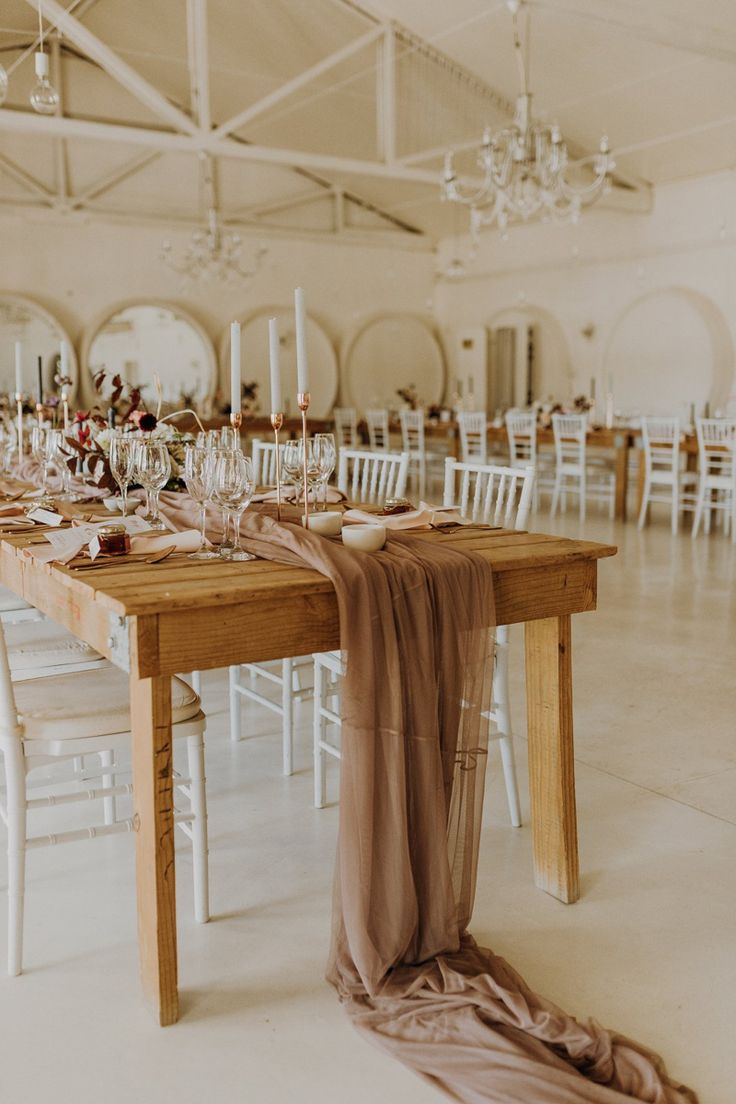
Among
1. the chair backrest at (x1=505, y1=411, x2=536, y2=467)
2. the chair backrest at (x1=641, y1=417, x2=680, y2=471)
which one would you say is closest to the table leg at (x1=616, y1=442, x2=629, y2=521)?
the chair backrest at (x1=641, y1=417, x2=680, y2=471)

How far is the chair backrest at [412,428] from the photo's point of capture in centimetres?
1107

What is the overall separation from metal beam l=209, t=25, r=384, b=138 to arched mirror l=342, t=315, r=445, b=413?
5.04 meters

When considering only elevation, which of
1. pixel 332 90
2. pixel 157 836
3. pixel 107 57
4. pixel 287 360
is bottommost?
pixel 157 836

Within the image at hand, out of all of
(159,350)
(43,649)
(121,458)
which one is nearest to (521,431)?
(159,350)

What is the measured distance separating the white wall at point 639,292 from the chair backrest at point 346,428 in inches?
109

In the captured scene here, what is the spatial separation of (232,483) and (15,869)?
3.11 ft

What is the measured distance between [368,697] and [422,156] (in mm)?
9147

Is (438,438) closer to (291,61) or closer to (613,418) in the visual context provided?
(613,418)

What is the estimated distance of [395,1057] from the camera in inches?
73.4

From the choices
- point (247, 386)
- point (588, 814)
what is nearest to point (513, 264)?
point (247, 386)

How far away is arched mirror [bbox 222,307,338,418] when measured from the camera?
13.5m

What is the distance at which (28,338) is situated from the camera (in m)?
12.2

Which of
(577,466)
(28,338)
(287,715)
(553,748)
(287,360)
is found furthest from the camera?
(287,360)

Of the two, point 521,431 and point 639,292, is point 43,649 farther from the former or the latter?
point 639,292
